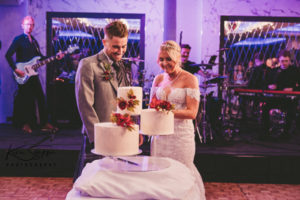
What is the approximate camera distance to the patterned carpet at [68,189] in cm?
369

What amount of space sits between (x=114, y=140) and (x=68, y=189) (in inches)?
115

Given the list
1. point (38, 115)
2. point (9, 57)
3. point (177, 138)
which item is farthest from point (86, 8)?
point (177, 138)

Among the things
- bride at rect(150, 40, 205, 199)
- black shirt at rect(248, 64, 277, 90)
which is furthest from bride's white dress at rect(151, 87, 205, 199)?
black shirt at rect(248, 64, 277, 90)

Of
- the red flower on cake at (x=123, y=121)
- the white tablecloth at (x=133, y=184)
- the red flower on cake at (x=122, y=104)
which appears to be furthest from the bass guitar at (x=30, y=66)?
the white tablecloth at (x=133, y=184)

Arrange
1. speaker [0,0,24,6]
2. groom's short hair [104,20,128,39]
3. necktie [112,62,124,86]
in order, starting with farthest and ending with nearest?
speaker [0,0,24,6]
necktie [112,62,124,86]
groom's short hair [104,20,128,39]

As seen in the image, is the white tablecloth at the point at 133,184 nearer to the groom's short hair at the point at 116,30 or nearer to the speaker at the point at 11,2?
the groom's short hair at the point at 116,30

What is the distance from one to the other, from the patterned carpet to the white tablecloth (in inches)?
103

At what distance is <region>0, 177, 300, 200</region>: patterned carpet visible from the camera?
3.69m

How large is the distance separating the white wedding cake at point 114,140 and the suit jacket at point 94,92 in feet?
2.71

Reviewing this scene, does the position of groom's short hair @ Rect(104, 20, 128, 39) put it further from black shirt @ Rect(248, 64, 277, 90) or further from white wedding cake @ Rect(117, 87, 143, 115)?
black shirt @ Rect(248, 64, 277, 90)

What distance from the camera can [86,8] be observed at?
701cm

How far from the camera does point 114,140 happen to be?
1285mm

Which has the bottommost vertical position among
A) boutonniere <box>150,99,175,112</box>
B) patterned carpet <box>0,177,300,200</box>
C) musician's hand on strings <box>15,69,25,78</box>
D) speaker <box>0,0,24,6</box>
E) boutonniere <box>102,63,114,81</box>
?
patterned carpet <box>0,177,300,200</box>

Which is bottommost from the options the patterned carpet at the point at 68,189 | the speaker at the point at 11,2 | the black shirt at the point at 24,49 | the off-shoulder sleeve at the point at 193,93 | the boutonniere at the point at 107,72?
the patterned carpet at the point at 68,189
